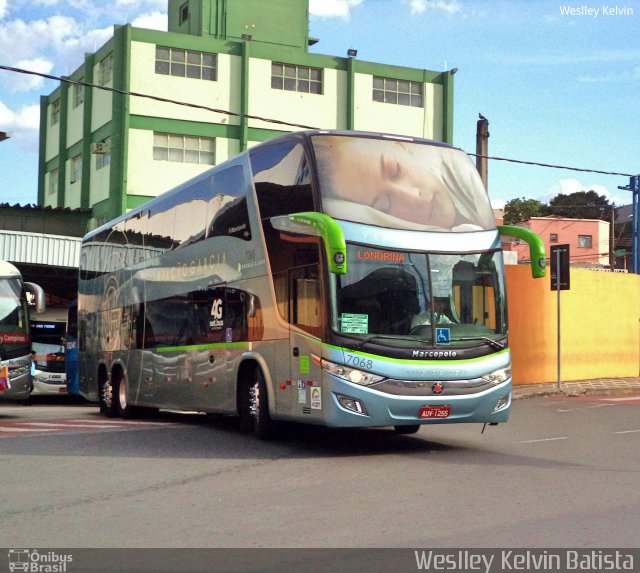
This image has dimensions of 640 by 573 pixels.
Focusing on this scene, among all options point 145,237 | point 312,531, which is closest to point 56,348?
point 145,237

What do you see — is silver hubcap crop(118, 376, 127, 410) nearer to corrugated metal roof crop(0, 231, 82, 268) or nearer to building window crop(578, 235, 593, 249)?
corrugated metal roof crop(0, 231, 82, 268)

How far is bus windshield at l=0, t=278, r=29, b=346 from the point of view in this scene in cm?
2270

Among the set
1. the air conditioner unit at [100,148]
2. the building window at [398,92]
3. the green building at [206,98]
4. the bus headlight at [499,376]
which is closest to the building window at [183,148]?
the green building at [206,98]

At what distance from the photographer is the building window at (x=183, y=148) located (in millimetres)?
45594

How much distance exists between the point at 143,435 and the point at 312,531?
29.2ft

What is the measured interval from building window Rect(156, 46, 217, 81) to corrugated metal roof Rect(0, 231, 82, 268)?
39.4ft

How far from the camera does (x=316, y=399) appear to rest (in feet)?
41.5

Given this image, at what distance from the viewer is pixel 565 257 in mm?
23547

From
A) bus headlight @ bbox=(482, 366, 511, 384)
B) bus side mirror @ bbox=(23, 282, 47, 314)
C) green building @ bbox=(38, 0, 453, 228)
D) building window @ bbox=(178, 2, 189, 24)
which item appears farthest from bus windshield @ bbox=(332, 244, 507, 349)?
building window @ bbox=(178, 2, 189, 24)

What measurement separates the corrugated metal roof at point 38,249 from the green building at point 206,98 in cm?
835

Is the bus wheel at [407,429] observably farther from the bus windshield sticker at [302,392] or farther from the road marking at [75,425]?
the road marking at [75,425]

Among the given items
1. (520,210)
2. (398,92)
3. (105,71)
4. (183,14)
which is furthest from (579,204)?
(105,71)
